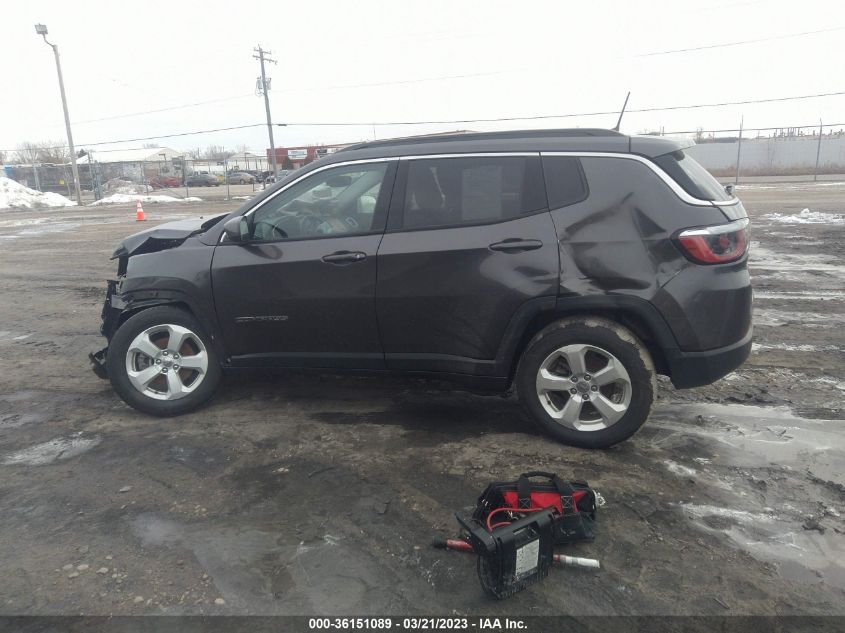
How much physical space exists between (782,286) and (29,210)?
34.2 metres

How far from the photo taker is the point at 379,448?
4043 millimetres

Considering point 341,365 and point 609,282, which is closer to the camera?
point 609,282

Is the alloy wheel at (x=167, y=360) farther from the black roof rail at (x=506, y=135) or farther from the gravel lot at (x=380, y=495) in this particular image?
the black roof rail at (x=506, y=135)

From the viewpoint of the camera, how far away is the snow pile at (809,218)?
542 inches

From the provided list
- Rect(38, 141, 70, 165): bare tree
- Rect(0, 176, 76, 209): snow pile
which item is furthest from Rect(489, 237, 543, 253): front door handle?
Rect(38, 141, 70, 165): bare tree

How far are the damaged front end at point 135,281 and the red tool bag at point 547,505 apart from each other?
290cm

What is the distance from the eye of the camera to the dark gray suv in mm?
3732

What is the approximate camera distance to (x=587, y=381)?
3.88m

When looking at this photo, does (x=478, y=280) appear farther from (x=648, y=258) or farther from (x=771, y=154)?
(x=771, y=154)

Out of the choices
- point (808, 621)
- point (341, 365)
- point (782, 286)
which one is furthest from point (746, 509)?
point (782, 286)

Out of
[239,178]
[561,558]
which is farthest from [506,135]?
[239,178]

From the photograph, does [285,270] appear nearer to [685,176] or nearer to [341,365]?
[341,365]

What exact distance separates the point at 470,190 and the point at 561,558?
7.55 feet

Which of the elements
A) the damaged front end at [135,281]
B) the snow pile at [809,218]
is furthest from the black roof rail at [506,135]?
the snow pile at [809,218]
